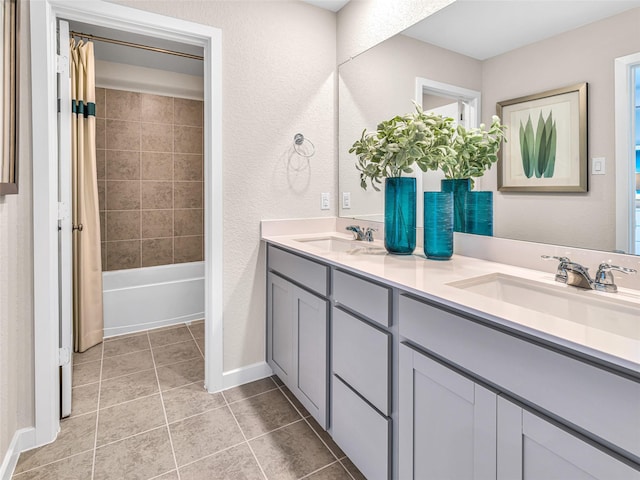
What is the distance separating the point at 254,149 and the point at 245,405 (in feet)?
4.71

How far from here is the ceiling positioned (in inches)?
46.1

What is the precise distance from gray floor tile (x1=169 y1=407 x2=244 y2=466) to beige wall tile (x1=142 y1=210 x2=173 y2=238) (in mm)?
2179

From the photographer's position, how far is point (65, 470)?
1478 millimetres

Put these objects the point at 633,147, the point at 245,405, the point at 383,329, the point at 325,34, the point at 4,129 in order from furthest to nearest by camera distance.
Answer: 1. the point at 325,34
2. the point at 245,405
3. the point at 4,129
4. the point at 383,329
5. the point at 633,147

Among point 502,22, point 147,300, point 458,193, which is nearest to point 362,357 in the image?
point 458,193

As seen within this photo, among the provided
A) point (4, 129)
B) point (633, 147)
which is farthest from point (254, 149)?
point (633, 147)

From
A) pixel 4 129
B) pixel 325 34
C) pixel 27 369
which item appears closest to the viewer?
pixel 4 129

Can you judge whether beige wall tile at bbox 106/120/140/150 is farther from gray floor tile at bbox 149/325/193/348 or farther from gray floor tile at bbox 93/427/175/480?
gray floor tile at bbox 93/427/175/480

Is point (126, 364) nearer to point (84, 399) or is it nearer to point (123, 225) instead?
point (84, 399)

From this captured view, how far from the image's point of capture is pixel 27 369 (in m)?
1.61

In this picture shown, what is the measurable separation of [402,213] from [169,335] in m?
2.23

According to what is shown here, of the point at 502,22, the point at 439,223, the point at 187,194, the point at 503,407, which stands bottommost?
the point at 503,407

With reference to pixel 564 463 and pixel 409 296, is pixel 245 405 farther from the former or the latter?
pixel 564 463

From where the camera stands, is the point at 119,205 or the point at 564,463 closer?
the point at 564,463
